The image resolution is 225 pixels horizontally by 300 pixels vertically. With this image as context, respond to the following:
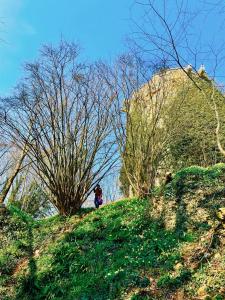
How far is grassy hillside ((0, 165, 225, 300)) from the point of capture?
6.38 m

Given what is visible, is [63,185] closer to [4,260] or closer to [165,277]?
[4,260]

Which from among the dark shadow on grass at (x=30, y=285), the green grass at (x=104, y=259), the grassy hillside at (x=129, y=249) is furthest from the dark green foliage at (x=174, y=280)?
the dark shadow on grass at (x=30, y=285)

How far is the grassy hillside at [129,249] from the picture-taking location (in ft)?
20.9

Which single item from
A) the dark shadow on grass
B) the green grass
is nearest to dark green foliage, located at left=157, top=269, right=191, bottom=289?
the green grass

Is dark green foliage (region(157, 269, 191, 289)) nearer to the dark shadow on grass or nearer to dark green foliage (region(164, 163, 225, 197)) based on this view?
the dark shadow on grass

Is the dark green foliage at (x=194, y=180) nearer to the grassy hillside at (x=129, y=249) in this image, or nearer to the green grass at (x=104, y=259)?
the grassy hillside at (x=129, y=249)

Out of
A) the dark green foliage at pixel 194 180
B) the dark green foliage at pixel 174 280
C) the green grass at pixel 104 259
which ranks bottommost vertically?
the dark green foliage at pixel 174 280

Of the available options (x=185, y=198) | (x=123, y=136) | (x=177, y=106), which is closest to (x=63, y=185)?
(x=123, y=136)

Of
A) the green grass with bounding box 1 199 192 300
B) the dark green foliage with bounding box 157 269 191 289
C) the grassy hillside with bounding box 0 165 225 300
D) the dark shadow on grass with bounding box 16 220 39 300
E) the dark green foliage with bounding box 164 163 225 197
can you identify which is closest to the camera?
the dark green foliage with bounding box 157 269 191 289

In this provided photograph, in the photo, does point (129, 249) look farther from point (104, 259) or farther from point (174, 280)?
point (174, 280)

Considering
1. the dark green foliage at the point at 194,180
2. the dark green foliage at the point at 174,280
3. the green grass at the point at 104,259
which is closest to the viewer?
the dark green foliage at the point at 174,280

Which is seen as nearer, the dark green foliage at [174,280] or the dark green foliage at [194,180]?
the dark green foliage at [174,280]

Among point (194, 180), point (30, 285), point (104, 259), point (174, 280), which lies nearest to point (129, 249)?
point (104, 259)

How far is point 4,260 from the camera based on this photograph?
8594mm
